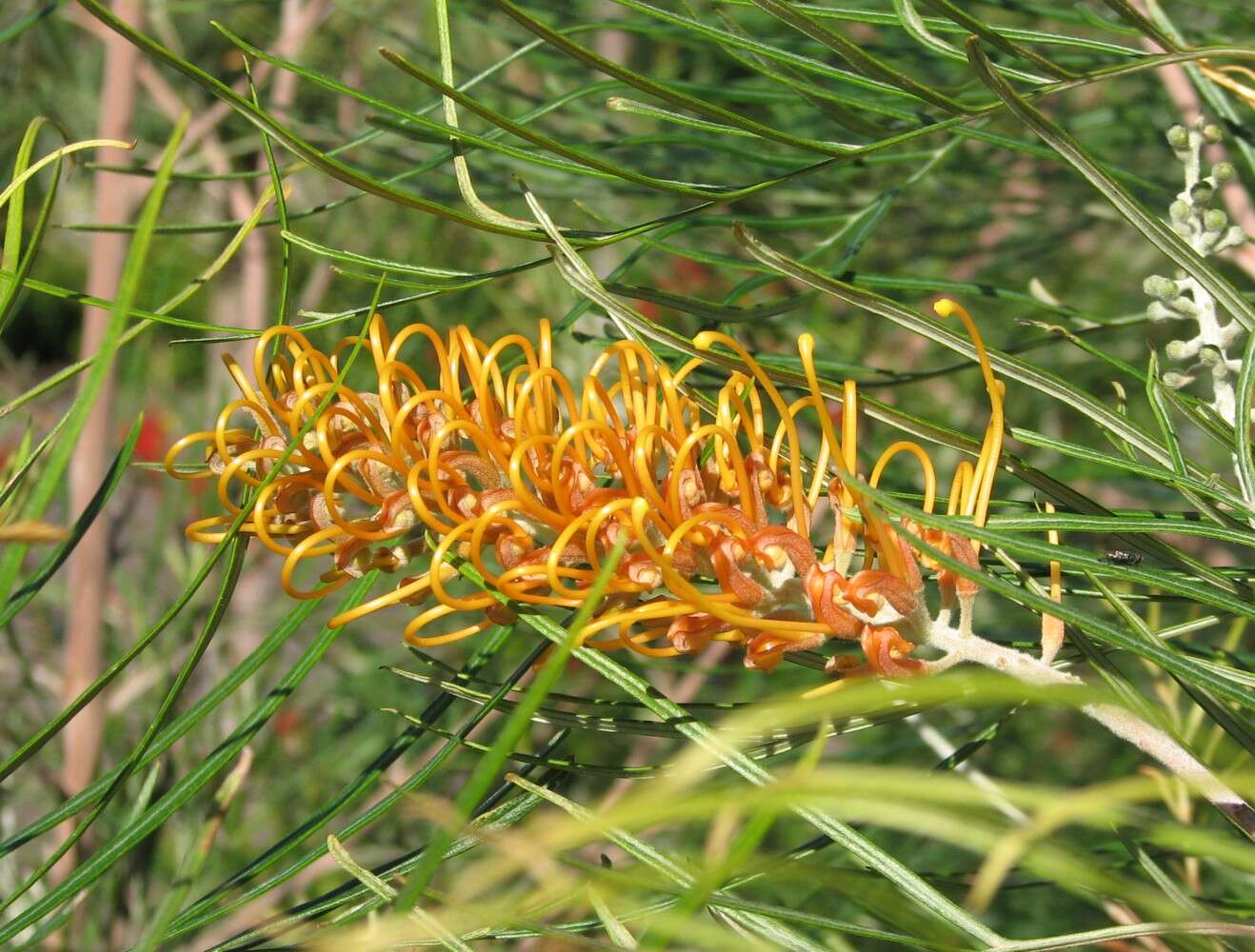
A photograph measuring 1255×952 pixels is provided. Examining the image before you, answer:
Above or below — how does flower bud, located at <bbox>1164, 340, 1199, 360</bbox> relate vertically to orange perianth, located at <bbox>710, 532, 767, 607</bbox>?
above

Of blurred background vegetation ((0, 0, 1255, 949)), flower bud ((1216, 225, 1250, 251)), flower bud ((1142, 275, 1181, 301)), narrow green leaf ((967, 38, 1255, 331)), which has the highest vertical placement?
narrow green leaf ((967, 38, 1255, 331))

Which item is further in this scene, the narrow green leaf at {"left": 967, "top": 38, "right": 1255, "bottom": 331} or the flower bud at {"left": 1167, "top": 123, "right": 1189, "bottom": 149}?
the flower bud at {"left": 1167, "top": 123, "right": 1189, "bottom": 149}

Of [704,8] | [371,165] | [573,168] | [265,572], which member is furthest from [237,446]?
[265,572]

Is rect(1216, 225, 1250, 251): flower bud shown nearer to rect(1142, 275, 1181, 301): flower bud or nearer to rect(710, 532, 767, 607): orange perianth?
rect(1142, 275, 1181, 301): flower bud

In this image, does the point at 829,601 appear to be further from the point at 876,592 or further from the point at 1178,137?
the point at 1178,137

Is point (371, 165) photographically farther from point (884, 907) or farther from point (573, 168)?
point (884, 907)

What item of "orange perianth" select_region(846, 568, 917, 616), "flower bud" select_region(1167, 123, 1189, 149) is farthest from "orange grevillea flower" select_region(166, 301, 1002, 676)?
"flower bud" select_region(1167, 123, 1189, 149)

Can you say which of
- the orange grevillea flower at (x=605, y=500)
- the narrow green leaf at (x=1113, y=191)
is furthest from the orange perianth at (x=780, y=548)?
the narrow green leaf at (x=1113, y=191)
